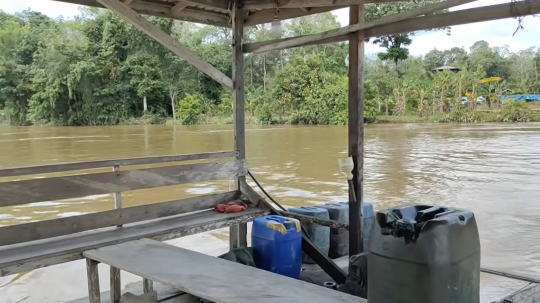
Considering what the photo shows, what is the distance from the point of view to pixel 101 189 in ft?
11.1

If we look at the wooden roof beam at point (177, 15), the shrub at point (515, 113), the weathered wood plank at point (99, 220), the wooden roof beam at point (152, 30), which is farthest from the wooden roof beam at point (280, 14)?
the shrub at point (515, 113)

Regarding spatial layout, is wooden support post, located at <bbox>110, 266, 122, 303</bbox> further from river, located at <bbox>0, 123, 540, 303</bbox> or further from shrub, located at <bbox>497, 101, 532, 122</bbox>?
shrub, located at <bbox>497, 101, 532, 122</bbox>

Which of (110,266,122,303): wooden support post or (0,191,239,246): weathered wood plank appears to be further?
(0,191,239,246): weathered wood plank

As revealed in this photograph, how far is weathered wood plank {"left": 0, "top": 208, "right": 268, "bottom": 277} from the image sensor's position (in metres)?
2.70

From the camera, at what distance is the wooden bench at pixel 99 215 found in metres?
2.88

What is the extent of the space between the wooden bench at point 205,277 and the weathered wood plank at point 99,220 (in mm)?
833

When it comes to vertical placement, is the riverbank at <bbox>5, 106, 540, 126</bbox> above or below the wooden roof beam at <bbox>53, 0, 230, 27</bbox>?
below

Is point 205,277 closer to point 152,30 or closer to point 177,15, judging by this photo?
point 152,30

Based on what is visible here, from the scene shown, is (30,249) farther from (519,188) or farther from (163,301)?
(519,188)

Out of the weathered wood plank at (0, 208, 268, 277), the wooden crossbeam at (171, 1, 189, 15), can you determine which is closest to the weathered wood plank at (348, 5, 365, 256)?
the weathered wood plank at (0, 208, 268, 277)

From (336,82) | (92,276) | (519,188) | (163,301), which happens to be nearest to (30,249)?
(92,276)

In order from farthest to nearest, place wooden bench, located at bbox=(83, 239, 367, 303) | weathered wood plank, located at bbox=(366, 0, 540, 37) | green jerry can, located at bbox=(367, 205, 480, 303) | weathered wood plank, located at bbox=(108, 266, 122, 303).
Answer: weathered wood plank, located at bbox=(366, 0, 540, 37), weathered wood plank, located at bbox=(108, 266, 122, 303), wooden bench, located at bbox=(83, 239, 367, 303), green jerry can, located at bbox=(367, 205, 480, 303)

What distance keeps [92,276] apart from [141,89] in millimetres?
28669

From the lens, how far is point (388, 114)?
29.0 m
